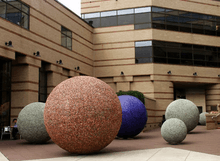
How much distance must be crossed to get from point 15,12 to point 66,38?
7.45 metres

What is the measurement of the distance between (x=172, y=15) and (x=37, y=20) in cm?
1681

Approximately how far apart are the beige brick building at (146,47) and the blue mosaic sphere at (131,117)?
31.5ft

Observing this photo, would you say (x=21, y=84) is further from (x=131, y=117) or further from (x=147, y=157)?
(x=147, y=157)

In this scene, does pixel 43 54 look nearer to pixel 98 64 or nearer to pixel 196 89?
pixel 98 64

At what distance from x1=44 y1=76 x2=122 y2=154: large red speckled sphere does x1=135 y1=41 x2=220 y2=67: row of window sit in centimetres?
2090

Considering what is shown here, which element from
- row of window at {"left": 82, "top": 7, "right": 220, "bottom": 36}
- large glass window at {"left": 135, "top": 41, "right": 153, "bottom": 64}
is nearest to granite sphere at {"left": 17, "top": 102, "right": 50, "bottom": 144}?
large glass window at {"left": 135, "top": 41, "right": 153, "bottom": 64}

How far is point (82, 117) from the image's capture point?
8.40 m

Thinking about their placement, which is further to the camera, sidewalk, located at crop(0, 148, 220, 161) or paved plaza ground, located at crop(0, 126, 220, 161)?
paved plaza ground, located at crop(0, 126, 220, 161)

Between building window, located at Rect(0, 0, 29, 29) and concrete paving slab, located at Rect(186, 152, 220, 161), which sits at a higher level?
building window, located at Rect(0, 0, 29, 29)

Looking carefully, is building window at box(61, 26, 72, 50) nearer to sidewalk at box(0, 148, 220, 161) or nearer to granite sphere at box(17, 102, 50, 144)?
granite sphere at box(17, 102, 50, 144)

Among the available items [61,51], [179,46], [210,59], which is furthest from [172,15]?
[61,51]

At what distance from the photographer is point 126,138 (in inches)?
623

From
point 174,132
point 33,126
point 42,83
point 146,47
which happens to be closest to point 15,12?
point 42,83

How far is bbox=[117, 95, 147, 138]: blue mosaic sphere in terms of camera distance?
595 inches
